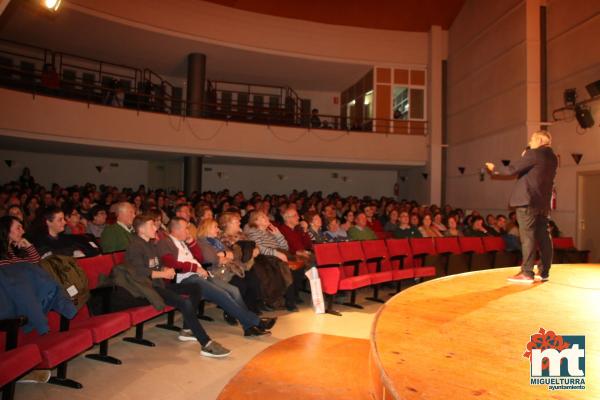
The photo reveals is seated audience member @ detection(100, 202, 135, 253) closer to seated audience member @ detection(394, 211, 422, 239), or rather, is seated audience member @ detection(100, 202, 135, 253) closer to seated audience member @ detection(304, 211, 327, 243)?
seated audience member @ detection(304, 211, 327, 243)

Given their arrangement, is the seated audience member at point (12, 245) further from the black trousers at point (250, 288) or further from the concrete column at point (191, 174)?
the concrete column at point (191, 174)

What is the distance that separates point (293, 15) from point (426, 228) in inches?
338

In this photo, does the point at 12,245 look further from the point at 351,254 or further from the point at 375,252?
the point at 375,252

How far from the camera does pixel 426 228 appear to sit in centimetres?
784

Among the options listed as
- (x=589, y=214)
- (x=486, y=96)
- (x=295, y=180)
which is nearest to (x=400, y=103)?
(x=486, y=96)

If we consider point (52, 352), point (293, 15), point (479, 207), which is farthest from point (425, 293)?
point (293, 15)

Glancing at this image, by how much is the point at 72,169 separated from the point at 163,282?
11298 mm

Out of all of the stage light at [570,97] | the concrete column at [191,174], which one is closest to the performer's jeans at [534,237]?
the stage light at [570,97]

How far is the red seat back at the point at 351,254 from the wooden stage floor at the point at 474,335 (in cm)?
218

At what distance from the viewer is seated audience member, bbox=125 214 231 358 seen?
12.0ft

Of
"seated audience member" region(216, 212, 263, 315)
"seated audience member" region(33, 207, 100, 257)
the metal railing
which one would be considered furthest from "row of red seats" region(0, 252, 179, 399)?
the metal railing

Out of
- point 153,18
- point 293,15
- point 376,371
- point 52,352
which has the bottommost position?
point 52,352

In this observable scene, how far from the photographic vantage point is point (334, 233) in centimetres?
684

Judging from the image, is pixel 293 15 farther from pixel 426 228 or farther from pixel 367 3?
pixel 426 228
